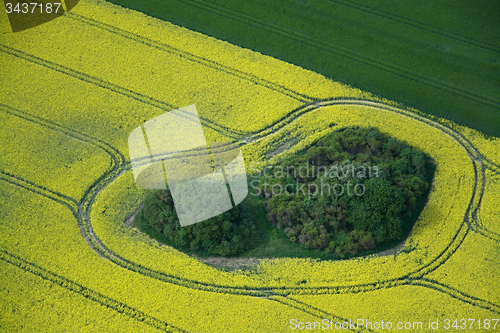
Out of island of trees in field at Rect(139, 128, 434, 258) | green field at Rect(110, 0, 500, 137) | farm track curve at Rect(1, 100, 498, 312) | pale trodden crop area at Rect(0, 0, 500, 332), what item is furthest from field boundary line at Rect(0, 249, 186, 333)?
green field at Rect(110, 0, 500, 137)

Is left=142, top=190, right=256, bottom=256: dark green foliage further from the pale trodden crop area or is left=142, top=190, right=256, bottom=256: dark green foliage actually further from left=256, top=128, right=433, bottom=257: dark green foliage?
left=256, top=128, right=433, bottom=257: dark green foliage

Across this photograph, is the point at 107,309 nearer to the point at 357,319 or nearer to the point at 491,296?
the point at 357,319

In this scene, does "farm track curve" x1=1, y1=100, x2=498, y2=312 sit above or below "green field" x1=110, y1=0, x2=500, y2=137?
below

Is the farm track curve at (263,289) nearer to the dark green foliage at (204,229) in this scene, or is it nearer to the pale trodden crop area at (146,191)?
the pale trodden crop area at (146,191)

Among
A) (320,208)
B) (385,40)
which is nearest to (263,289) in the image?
(320,208)

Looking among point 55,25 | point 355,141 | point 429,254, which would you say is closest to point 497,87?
point 355,141

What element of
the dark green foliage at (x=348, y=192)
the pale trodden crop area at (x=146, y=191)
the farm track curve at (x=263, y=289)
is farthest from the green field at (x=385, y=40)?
the farm track curve at (x=263, y=289)

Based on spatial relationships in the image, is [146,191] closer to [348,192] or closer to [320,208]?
[320,208]
